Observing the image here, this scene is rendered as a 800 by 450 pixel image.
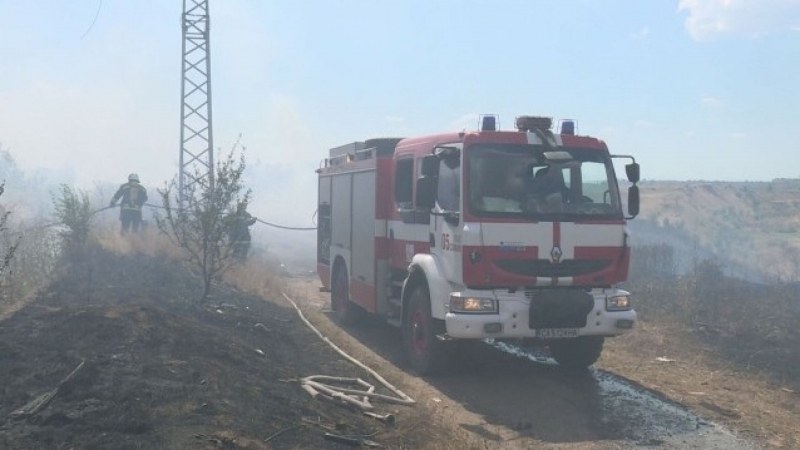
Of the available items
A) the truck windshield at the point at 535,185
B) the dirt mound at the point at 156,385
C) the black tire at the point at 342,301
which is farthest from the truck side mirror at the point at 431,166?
the black tire at the point at 342,301

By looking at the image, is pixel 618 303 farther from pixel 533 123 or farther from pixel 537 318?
pixel 533 123

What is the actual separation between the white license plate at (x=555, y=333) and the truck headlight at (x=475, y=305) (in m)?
0.58

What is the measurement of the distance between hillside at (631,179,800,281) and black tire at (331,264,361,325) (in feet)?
52.1

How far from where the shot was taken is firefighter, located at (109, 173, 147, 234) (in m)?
19.2

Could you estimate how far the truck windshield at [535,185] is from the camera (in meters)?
7.77

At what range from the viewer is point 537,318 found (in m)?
7.59

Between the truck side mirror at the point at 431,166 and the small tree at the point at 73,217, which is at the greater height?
the truck side mirror at the point at 431,166

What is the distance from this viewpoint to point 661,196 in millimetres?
42844

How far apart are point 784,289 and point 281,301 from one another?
34.8ft

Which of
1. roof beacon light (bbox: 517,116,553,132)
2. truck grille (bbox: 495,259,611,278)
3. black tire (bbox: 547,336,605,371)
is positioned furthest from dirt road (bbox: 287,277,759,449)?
roof beacon light (bbox: 517,116,553,132)

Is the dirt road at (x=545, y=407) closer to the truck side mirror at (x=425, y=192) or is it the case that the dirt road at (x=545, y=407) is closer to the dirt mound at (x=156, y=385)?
the dirt mound at (x=156, y=385)

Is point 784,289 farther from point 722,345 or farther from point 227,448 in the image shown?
point 227,448

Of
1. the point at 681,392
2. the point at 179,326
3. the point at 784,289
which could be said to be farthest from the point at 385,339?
the point at 784,289

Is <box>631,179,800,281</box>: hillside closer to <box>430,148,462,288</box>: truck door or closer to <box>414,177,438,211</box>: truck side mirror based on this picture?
<box>430,148,462,288</box>: truck door
